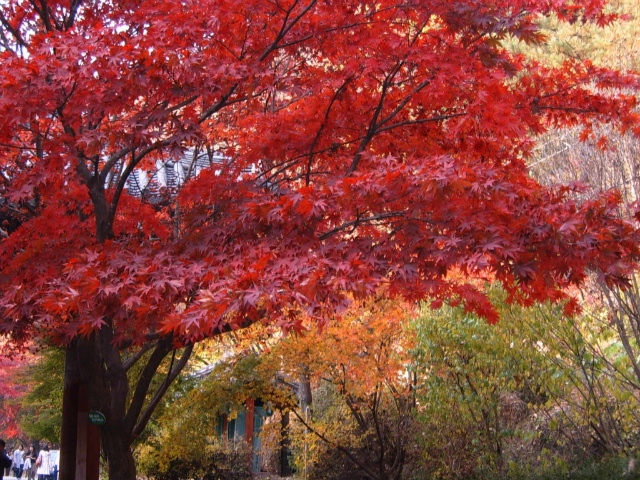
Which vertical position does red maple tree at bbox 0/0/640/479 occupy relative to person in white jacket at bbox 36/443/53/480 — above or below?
above

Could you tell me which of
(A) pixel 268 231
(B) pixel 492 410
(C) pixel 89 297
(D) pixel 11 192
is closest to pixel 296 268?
(A) pixel 268 231

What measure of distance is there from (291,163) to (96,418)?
337 centimetres

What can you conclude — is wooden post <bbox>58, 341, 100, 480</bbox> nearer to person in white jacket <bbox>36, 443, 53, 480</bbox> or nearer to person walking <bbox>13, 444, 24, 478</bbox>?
person in white jacket <bbox>36, 443, 53, 480</bbox>

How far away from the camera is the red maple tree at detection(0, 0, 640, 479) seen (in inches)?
180

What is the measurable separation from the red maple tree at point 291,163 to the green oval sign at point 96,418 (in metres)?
0.12

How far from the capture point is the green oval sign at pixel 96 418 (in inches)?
264

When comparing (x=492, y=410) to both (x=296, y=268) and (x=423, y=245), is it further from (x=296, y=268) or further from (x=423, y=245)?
(x=296, y=268)

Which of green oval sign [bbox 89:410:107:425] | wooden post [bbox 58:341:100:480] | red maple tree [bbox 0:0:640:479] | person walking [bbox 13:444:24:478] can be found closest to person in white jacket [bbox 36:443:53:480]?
person walking [bbox 13:444:24:478]

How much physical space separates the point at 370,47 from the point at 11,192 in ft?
11.0

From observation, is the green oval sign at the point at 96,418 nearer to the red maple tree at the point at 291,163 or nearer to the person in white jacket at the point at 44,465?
the red maple tree at the point at 291,163

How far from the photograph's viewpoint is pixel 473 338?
9.49 metres

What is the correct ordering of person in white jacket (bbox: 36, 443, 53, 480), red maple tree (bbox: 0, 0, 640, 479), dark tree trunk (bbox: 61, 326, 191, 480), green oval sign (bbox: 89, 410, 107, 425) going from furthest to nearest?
person in white jacket (bbox: 36, 443, 53, 480) < dark tree trunk (bbox: 61, 326, 191, 480) < green oval sign (bbox: 89, 410, 107, 425) < red maple tree (bbox: 0, 0, 640, 479)

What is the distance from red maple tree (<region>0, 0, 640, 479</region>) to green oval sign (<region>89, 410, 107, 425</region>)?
0.41 ft

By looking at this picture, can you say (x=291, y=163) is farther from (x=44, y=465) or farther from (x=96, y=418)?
(x=44, y=465)
